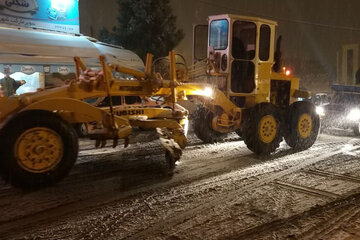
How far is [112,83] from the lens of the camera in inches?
285

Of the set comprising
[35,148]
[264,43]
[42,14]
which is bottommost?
[35,148]

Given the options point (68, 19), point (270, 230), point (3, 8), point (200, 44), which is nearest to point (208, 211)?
point (270, 230)

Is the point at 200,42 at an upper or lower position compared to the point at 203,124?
upper

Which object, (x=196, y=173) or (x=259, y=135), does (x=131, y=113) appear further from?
(x=259, y=135)

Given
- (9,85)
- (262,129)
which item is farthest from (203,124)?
(9,85)

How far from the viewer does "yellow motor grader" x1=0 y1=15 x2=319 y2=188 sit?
6.17 m

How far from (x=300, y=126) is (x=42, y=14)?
13711 millimetres

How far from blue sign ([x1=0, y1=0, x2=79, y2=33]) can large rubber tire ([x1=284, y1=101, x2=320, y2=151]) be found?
1324 cm

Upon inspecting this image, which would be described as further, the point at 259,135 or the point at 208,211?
the point at 259,135

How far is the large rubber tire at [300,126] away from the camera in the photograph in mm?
10078

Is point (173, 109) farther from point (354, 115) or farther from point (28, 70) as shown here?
point (28, 70)

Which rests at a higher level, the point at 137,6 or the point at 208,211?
the point at 137,6

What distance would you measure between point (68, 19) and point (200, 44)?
11622 mm

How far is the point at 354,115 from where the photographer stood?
13438 mm
